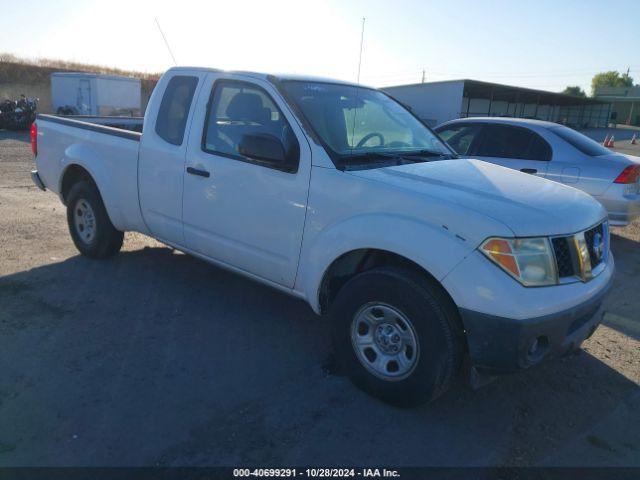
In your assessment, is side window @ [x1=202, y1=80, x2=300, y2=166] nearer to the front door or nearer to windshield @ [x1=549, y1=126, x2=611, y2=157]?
the front door

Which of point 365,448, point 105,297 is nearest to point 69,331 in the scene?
point 105,297

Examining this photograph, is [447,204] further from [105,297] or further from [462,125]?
[462,125]

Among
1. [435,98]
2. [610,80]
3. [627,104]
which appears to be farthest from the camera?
[610,80]

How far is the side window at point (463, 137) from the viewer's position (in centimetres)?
758

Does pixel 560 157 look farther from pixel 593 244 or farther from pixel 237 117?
pixel 237 117

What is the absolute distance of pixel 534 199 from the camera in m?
3.13

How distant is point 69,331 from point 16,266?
1841 mm

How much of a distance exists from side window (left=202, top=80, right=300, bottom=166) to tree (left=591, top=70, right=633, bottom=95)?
12277 centimetres

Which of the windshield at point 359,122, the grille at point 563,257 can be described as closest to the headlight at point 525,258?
the grille at point 563,257

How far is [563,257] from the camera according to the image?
2938 mm

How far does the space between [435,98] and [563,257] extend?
3626 cm

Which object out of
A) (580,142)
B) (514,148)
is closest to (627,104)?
(580,142)

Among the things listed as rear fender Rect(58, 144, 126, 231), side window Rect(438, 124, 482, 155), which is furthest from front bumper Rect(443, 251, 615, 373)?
side window Rect(438, 124, 482, 155)

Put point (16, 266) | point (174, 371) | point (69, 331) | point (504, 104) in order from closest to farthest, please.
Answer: point (174, 371) < point (69, 331) < point (16, 266) < point (504, 104)
